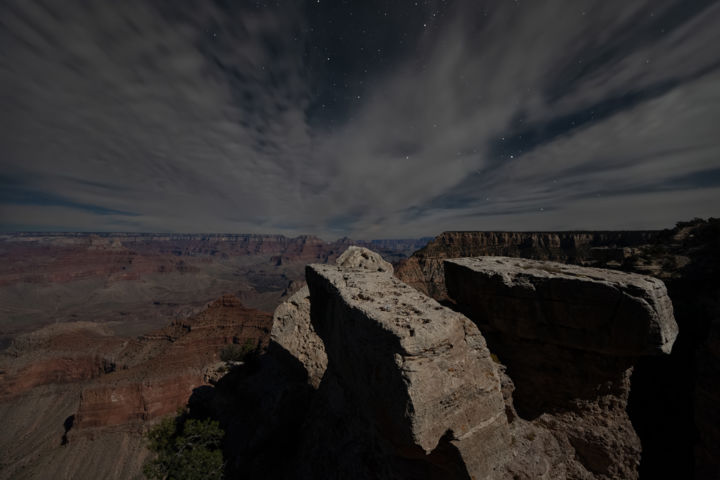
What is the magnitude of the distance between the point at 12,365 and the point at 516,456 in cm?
9464

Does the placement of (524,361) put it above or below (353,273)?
below

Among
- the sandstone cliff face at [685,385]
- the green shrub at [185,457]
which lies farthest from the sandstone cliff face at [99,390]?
the sandstone cliff face at [685,385]

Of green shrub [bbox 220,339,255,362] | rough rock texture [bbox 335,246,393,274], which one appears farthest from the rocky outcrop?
rough rock texture [bbox 335,246,393,274]

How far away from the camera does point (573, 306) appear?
22.8 feet

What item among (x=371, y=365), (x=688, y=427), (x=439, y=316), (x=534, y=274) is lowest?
(x=688, y=427)

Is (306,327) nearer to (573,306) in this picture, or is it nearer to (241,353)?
(573,306)

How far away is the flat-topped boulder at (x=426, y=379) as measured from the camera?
4.48m

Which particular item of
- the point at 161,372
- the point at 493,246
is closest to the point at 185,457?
the point at 161,372

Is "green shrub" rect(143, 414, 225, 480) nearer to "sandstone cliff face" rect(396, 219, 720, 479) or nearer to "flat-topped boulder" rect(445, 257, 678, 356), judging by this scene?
"flat-topped boulder" rect(445, 257, 678, 356)

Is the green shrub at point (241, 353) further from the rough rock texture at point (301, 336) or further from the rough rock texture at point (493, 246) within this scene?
the rough rock texture at point (493, 246)

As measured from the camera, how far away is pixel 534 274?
7.48 metres

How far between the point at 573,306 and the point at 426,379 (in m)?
5.61

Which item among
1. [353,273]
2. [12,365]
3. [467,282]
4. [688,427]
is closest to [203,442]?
[353,273]

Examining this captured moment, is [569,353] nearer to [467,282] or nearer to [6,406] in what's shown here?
[467,282]
